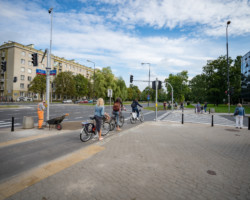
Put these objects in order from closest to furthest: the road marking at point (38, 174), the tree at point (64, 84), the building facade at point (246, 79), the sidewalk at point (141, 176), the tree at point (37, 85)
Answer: the sidewalk at point (141, 176), the road marking at point (38, 174), the building facade at point (246, 79), the tree at point (37, 85), the tree at point (64, 84)

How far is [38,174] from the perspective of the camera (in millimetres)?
3504

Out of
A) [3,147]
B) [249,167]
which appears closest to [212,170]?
[249,167]

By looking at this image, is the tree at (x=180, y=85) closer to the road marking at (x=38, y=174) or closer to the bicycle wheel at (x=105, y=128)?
the bicycle wheel at (x=105, y=128)

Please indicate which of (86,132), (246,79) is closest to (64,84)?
(86,132)

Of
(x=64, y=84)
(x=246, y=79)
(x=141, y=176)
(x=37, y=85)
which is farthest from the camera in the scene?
(x=64, y=84)

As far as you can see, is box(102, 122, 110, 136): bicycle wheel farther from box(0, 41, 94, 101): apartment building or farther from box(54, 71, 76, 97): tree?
box(0, 41, 94, 101): apartment building

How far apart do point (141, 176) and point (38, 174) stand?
7.77 ft

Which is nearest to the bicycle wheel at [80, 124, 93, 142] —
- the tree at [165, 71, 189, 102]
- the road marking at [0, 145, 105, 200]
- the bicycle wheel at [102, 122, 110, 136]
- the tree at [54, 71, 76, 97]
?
the bicycle wheel at [102, 122, 110, 136]

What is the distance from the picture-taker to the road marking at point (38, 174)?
292 centimetres

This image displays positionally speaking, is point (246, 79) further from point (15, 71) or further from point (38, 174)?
point (15, 71)

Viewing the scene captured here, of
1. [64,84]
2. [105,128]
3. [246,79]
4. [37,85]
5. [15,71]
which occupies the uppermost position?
[15,71]

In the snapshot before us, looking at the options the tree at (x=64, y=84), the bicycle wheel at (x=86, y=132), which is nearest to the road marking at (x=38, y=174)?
the bicycle wheel at (x=86, y=132)

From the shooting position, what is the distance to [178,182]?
10.4ft

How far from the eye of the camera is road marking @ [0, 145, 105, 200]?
2920 millimetres
